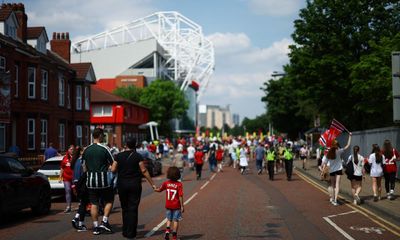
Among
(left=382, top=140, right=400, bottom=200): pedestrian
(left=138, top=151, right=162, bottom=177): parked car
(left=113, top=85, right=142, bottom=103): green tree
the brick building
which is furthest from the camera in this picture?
(left=113, top=85, right=142, bottom=103): green tree

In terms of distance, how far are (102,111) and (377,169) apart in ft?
160

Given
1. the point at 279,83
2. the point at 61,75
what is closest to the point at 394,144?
the point at 61,75

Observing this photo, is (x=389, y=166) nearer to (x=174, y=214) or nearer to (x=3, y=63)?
(x=174, y=214)

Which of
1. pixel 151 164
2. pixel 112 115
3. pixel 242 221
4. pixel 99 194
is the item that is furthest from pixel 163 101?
pixel 99 194

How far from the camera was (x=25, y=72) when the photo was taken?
99.5ft

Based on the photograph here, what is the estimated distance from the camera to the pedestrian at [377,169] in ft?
52.1

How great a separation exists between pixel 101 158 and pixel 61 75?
27.7 meters

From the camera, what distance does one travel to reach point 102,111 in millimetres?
61938

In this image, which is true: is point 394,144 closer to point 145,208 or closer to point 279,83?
point 145,208

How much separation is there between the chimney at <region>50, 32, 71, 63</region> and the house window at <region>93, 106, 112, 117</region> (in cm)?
1874

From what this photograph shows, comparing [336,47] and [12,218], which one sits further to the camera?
[336,47]

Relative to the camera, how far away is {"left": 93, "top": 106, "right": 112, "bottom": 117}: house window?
203 ft

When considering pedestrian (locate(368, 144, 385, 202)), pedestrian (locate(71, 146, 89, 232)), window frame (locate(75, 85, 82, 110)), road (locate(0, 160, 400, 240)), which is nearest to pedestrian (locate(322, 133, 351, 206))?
road (locate(0, 160, 400, 240))

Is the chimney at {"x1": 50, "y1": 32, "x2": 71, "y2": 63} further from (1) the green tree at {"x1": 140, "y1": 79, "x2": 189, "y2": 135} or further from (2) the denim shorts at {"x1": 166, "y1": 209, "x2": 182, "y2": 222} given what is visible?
(1) the green tree at {"x1": 140, "y1": 79, "x2": 189, "y2": 135}
